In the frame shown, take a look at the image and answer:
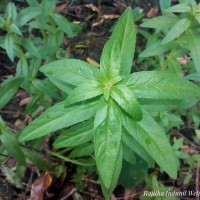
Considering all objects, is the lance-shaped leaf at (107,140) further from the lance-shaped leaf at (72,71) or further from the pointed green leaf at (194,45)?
the pointed green leaf at (194,45)

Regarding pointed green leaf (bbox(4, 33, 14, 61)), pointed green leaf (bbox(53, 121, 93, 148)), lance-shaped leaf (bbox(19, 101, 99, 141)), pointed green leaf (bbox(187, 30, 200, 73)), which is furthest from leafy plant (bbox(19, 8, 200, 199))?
pointed green leaf (bbox(4, 33, 14, 61))

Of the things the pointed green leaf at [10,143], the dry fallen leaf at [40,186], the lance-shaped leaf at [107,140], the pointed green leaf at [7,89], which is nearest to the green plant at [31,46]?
the pointed green leaf at [7,89]

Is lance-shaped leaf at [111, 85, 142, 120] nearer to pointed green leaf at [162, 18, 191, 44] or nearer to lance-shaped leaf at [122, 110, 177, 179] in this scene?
lance-shaped leaf at [122, 110, 177, 179]

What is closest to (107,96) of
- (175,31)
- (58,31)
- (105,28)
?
(175,31)

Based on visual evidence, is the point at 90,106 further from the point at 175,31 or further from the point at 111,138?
the point at 175,31

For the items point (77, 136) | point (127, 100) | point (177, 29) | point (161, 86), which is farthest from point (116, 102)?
point (177, 29)

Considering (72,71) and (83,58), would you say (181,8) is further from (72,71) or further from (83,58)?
(83,58)

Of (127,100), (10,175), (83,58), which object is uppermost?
(127,100)
